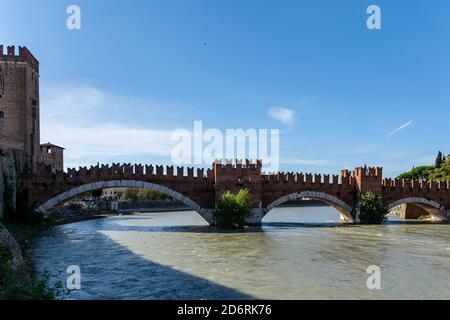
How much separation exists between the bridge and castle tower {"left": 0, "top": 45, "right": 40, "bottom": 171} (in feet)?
12.7

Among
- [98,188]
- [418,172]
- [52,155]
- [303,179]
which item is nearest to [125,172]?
[98,188]

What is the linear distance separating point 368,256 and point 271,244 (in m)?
4.63

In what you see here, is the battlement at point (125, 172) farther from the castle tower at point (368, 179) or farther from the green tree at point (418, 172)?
the green tree at point (418, 172)

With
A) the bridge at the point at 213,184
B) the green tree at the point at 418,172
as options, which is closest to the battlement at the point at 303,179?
the bridge at the point at 213,184

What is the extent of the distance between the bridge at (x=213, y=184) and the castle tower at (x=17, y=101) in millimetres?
3880

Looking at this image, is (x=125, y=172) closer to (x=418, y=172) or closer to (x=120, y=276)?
(x=120, y=276)

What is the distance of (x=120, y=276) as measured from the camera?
12.5 m

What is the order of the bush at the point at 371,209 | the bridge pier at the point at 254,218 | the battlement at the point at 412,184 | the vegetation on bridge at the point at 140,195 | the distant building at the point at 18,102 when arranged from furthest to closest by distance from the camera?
the vegetation on bridge at the point at 140,195 → the battlement at the point at 412,184 → the bush at the point at 371,209 → the distant building at the point at 18,102 → the bridge pier at the point at 254,218

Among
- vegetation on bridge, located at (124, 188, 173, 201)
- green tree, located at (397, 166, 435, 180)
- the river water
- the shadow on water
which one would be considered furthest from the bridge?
vegetation on bridge, located at (124, 188, 173, 201)

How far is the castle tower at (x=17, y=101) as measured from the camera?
30328mm

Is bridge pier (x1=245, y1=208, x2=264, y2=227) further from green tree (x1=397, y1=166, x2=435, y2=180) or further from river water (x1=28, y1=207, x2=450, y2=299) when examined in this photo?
green tree (x1=397, y1=166, x2=435, y2=180)

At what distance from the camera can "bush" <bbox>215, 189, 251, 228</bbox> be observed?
2645 centimetres

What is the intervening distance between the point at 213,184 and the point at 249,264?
575 inches

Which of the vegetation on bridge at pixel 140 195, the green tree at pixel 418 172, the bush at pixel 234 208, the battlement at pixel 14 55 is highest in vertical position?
the battlement at pixel 14 55
